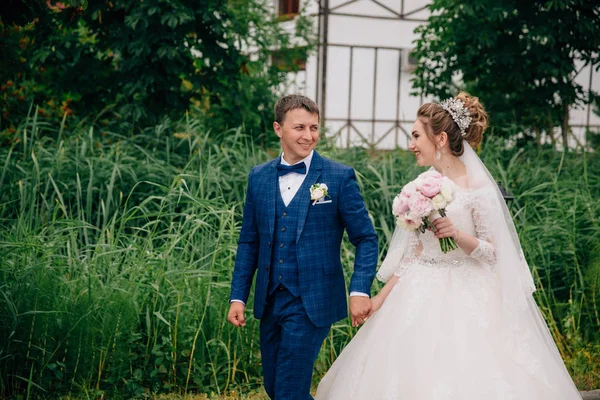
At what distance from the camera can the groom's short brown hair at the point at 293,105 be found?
139 inches

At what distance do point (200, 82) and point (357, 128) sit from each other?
352 inches

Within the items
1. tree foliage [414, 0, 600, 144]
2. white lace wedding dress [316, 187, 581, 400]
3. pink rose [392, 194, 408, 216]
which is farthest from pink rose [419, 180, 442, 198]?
tree foliage [414, 0, 600, 144]

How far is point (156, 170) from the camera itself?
6.86 metres

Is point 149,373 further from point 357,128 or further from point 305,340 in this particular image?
point 357,128

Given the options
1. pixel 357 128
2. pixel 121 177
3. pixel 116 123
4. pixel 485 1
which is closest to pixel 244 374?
pixel 121 177

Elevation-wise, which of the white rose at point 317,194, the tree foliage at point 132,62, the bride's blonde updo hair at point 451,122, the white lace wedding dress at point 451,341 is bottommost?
the white lace wedding dress at point 451,341

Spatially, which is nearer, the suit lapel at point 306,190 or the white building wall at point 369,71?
the suit lapel at point 306,190

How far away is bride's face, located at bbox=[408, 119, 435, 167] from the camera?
3996 millimetres

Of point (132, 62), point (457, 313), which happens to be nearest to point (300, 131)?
point (457, 313)

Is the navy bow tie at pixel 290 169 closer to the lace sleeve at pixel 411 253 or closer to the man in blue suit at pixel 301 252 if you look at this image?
the man in blue suit at pixel 301 252

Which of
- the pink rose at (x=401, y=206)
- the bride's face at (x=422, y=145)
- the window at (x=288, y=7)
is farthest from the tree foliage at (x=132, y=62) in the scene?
the window at (x=288, y=7)

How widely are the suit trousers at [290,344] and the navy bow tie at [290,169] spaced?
1.84 ft

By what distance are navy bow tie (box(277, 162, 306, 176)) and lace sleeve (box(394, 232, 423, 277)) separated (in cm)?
79

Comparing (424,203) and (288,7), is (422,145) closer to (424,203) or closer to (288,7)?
(424,203)
